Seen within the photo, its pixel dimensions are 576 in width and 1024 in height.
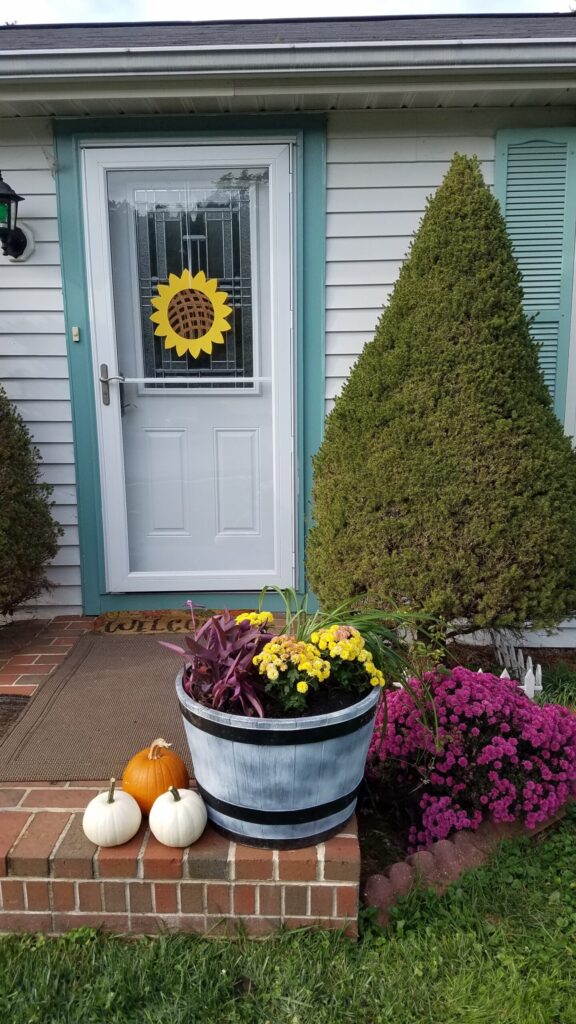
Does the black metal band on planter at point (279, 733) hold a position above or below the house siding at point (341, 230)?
below

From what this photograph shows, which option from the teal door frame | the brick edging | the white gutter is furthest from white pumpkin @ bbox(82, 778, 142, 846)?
the white gutter

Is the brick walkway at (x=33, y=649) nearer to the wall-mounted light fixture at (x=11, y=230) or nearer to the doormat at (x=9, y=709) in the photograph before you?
the doormat at (x=9, y=709)

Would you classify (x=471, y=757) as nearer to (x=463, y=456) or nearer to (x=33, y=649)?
(x=463, y=456)

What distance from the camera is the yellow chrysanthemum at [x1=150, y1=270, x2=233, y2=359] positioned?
3.56m

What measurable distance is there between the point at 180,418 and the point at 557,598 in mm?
2036

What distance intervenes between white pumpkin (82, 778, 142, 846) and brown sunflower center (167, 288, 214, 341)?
2.43 m

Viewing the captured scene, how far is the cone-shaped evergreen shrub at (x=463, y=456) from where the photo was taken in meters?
2.60

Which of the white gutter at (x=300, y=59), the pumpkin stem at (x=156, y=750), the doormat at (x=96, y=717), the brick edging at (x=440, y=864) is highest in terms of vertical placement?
the white gutter at (x=300, y=59)

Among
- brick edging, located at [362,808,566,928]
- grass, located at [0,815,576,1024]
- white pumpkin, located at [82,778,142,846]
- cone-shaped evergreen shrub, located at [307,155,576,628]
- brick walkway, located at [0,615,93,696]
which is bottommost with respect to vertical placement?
grass, located at [0,815,576,1024]

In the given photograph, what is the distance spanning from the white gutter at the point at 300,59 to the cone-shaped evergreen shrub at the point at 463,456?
0.56m

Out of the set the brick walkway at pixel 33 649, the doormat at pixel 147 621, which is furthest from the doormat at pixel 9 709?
the doormat at pixel 147 621

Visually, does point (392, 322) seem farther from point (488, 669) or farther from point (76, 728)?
point (76, 728)

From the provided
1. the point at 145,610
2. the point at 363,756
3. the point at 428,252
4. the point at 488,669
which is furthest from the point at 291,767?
the point at 145,610

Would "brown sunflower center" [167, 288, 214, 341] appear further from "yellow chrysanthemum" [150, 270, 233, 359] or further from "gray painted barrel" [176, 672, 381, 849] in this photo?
"gray painted barrel" [176, 672, 381, 849]
